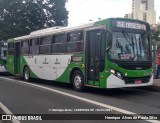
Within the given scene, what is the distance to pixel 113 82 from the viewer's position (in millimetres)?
12953

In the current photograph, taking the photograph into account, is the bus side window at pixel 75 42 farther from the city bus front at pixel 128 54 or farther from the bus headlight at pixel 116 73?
the bus headlight at pixel 116 73

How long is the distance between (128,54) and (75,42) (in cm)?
283

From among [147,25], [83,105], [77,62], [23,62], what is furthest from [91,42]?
[23,62]

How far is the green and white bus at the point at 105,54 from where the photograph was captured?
42.7ft

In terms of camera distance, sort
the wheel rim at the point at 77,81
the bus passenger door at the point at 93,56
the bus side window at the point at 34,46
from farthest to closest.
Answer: the bus side window at the point at 34,46 → the wheel rim at the point at 77,81 → the bus passenger door at the point at 93,56

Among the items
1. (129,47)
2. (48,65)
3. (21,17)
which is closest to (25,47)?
(48,65)

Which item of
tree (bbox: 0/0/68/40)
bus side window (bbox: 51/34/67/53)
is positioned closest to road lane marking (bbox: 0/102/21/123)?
bus side window (bbox: 51/34/67/53)

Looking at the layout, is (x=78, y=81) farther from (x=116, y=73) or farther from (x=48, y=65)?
(x=48, y=65)

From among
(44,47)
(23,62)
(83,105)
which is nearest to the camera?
(83,105)

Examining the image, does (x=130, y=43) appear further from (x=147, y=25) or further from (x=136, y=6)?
(x=136, y=6)

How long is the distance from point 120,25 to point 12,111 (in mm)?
5450

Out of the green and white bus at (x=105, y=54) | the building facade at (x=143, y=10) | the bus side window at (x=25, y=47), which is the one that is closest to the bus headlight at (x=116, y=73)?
the green and white bus at (x=105, y=54)

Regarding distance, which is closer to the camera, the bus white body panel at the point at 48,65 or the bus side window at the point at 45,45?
the bus white body panel at the point at 48,65

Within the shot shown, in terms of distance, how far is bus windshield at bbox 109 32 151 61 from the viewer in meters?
13.1
